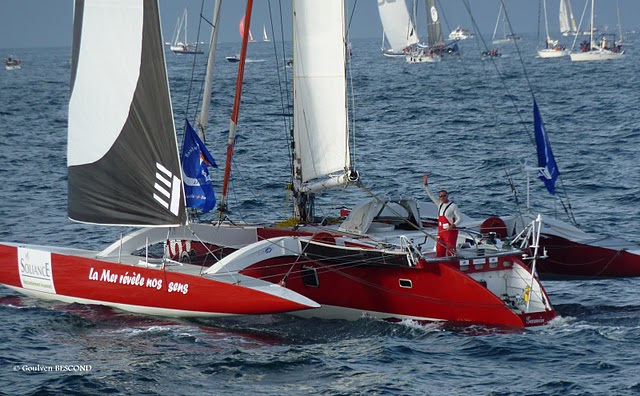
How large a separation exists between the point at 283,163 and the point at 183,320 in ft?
62.1

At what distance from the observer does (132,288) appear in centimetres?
1927

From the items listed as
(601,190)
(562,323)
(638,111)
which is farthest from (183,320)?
(638,111)

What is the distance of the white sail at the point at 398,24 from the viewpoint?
105744 mm

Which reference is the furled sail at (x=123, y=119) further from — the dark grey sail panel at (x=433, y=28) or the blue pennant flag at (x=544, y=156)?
the dark grey sail panel at (x=433, y=28)

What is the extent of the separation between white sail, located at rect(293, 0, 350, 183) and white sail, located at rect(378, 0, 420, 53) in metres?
85.3

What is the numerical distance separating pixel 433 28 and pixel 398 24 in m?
3.31

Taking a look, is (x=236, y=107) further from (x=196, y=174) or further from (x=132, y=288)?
(x=132, y=288)

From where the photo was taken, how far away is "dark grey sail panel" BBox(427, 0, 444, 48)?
105000mm

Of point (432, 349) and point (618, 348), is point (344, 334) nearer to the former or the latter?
point (432, 349)

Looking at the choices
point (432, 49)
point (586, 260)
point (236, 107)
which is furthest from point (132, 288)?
point (432, 49)

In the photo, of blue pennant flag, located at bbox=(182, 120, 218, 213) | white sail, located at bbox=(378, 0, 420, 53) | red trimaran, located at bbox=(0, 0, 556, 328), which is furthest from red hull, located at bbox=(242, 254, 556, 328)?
white sail, located at bbox=(378, 0, 420, 53)

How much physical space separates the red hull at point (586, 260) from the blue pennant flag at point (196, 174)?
241 inches

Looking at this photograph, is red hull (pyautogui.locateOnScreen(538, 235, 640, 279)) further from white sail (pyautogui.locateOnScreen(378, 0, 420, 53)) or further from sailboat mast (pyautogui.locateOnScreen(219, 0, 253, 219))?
white sail (pyautogui.locateOnScreen(378, 0, 420, 53))

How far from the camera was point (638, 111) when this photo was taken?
51.2 m
